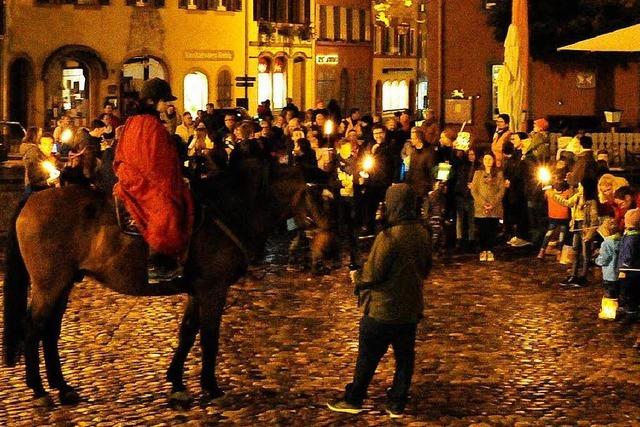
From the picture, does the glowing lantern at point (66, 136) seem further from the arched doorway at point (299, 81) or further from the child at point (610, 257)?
the arched doorway at point (299, 81)

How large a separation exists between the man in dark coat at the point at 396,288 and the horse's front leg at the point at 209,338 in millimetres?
1274

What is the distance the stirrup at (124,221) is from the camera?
11117 mm

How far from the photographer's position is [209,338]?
442 inches

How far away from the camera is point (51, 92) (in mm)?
51219

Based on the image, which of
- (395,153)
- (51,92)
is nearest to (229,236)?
(395,153)

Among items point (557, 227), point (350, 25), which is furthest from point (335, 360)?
point (350, 25)

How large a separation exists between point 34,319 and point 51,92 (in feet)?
135

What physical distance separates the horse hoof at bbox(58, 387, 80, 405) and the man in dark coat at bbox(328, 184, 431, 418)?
7.32 feet

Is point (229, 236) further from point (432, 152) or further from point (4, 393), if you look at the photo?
point (432, 152)

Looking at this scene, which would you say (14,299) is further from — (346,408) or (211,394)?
(346,408)

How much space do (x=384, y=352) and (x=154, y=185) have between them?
7.05 ft

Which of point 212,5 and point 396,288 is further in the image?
point 212,5

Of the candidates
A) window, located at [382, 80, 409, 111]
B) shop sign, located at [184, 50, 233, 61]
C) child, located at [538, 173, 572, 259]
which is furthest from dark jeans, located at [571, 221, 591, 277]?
window, located at [382, 80, 409, 111]

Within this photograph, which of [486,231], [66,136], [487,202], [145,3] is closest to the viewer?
[487,202]
